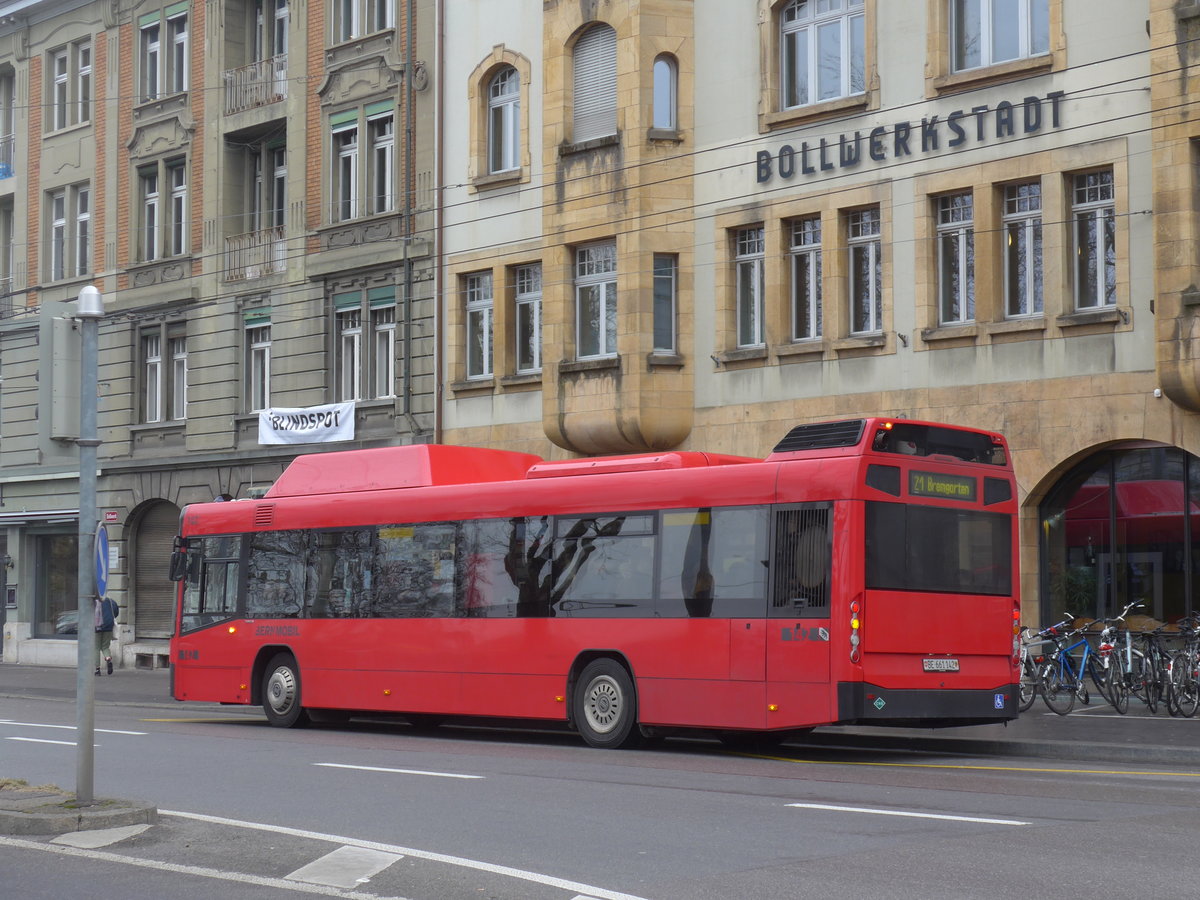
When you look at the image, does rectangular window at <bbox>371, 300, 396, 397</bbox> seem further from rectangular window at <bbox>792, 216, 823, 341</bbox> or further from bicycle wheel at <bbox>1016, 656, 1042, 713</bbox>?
bicycle wheel at <bbox>1016, 656, 1042, 713</bbox>

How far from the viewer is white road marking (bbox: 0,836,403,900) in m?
8.36

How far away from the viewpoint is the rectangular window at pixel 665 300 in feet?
91.7

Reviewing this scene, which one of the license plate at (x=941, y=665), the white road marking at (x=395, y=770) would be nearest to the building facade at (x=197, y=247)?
the white road marking at (x=395, y=770)

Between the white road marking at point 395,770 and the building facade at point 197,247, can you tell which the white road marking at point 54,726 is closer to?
the white road marking at point 395,770

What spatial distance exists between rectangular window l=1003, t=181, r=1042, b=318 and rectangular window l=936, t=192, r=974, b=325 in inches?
21.9

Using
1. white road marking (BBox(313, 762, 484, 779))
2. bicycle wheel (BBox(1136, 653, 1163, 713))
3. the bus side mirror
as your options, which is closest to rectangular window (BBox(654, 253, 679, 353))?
the bus side mirror

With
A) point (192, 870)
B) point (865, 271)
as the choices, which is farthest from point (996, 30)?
point (192, 870)

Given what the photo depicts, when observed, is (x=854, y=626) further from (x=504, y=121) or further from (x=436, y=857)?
(x=504, y=121)

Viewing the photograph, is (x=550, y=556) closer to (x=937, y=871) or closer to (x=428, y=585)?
(x=428, y=585)

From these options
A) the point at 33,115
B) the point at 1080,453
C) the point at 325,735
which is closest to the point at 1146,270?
the point at 1080,453

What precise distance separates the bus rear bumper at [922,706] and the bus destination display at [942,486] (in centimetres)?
176

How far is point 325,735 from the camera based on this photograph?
19922mm

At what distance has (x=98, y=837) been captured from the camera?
10.1 metres

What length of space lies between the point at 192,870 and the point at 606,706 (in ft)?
28.1
